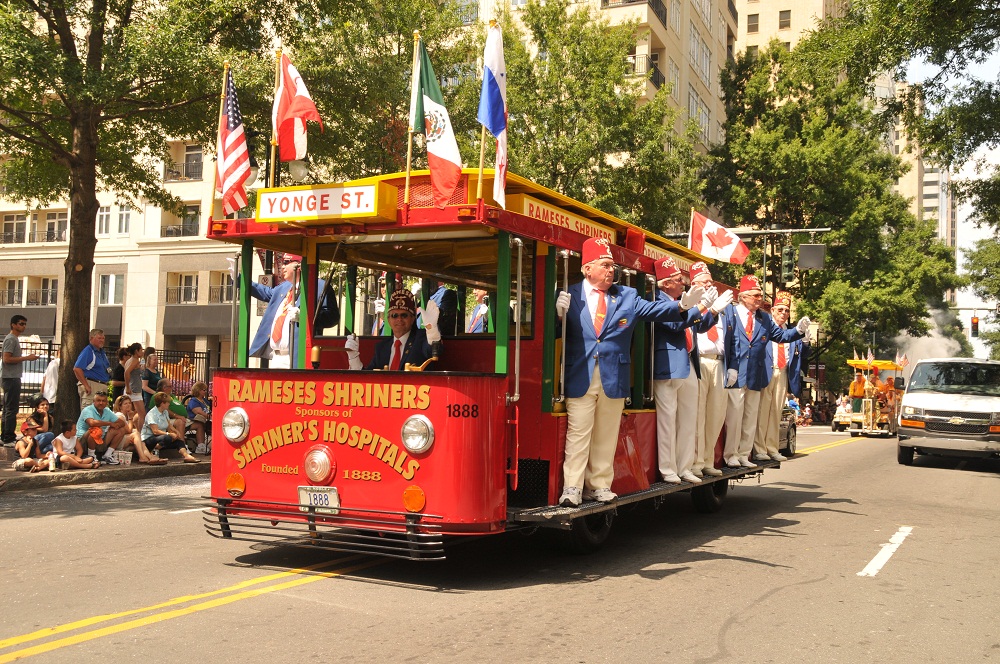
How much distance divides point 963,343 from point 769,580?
140 metres

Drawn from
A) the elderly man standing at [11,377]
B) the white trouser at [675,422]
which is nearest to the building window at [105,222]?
the elderly man standing at [11,377]

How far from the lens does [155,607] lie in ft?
20.1

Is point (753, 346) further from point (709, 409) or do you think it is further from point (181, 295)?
point (181, 295)

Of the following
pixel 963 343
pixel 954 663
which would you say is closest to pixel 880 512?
pixel 954 663

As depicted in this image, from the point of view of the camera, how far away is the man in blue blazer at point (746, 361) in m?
11.2

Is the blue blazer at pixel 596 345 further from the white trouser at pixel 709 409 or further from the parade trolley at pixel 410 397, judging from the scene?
the white trouser at pixel 709 409

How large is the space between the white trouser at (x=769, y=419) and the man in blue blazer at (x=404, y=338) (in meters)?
5.84

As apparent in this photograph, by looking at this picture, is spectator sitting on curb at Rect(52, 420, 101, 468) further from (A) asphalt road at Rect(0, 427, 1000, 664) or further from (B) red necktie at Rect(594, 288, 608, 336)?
(B) red necktie at Rect(594, 288, 608, 336)

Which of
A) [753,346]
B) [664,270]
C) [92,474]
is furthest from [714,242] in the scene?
[92,474]

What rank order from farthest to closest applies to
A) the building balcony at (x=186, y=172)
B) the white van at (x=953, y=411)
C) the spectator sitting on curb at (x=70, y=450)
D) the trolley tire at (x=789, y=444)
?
1. the building balcony at (x=186, y=172)
2. the trolley tire at (x=789, y=444)
3. the white van at (x=953, y=411)
4. the spectator sitting on curb at (x=70, y=450)

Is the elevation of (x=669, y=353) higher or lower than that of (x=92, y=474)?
higher

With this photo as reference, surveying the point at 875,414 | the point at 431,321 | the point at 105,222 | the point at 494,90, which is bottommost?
the point at 875,414

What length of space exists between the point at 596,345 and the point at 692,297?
34.3 inches

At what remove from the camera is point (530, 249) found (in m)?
7.52
